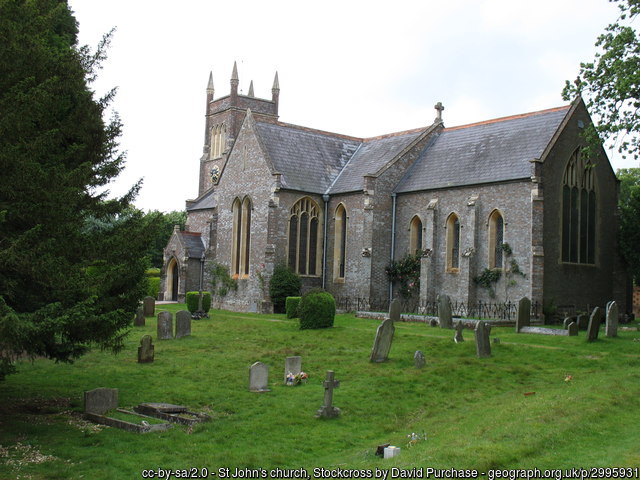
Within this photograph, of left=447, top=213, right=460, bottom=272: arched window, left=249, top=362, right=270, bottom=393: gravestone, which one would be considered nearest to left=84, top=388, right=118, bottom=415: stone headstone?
left=249, top=362, right=270, bottom=393: gravestone

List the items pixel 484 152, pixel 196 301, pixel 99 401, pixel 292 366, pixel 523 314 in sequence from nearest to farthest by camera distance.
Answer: pixel 99 401, pixel 292 366, pixel 523 314, pixel 196 301, pixel 484 152

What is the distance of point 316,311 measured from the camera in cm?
2786

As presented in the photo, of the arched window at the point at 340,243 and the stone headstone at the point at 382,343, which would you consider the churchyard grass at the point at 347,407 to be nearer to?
the stone headstone at the point at 382,343

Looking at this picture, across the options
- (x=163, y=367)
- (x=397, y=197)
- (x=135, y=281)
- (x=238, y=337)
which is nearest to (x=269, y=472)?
(x=135, y=281)

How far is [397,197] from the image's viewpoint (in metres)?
38.0

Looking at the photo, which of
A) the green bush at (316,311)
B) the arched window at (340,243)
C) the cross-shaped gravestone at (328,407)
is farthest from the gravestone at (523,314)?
the arched window at (340,243)

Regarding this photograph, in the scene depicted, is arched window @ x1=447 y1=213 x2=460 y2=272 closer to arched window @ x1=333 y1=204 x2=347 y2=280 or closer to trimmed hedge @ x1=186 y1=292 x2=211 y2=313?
arched window @ x1=333 y1=204 x2=347 y2=280

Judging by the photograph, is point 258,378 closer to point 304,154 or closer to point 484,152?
point 484,152

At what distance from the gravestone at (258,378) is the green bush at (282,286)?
788 inches

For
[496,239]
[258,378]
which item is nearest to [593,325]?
[496,239]

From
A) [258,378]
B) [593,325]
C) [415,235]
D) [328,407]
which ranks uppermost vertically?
[415,235]

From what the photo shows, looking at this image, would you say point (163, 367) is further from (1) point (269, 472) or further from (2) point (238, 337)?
(1) point (269, 472)

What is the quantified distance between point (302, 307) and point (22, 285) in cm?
1616

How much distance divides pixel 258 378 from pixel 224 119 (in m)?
62.2
